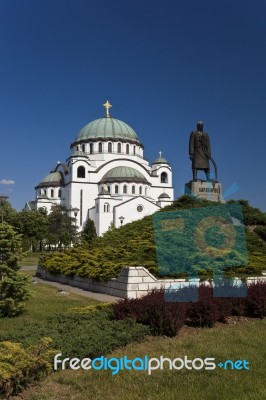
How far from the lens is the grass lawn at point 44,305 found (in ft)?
27.0

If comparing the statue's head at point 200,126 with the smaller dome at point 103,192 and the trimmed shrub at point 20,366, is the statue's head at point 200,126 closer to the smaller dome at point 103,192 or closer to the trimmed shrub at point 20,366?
the trimmed shrub at point 20,366

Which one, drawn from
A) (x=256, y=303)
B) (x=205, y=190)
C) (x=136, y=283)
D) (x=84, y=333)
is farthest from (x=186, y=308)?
(x=205, y=190)

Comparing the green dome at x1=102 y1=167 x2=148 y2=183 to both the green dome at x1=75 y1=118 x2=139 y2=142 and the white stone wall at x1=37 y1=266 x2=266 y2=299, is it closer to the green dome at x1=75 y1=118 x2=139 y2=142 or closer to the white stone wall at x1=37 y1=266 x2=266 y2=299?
the green dome at x1=75 y1=118 x2=139 y2=142

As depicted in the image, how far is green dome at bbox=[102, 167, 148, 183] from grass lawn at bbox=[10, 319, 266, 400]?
53.0 meters

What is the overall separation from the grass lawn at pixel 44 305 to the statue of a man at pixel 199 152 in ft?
28.6

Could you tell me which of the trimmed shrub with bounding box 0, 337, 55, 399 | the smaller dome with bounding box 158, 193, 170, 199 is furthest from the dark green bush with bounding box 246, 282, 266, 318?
the smaller dome with bounding box 158, 193, 170, 199

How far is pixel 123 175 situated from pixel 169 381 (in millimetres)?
55117

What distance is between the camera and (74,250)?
1772 cm

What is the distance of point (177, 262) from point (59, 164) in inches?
2326

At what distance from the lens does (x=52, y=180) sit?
2591 inches

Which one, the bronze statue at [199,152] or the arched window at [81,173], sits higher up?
the arched window at [81,173]

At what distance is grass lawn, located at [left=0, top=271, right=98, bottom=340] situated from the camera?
824cm

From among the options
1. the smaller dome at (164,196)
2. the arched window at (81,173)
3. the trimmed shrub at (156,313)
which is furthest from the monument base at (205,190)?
the arched window at (81,173)

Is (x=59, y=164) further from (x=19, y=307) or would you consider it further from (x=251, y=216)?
(x=19, y=307)
